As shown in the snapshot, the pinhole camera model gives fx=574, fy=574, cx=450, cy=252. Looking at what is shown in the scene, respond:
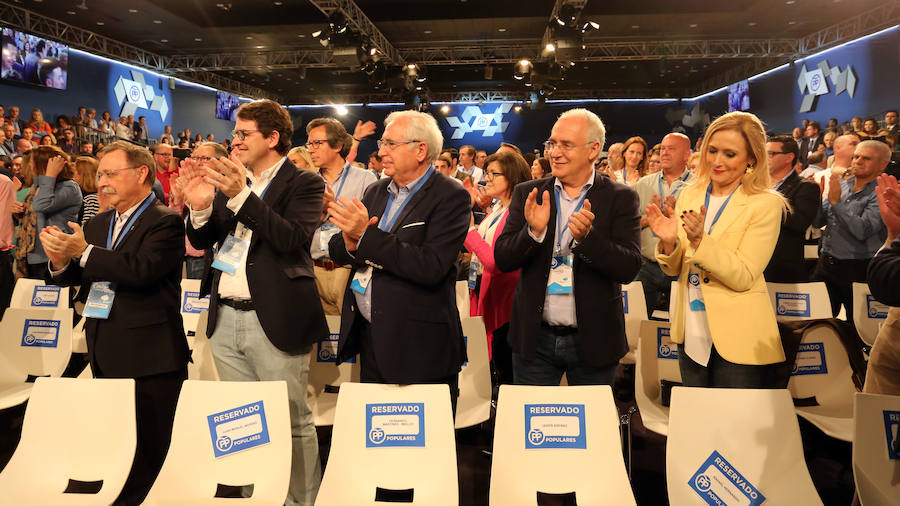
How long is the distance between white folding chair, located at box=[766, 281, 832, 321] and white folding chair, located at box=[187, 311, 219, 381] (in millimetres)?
2979

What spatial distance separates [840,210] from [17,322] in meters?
5.01

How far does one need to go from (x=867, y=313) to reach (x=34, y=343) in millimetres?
4659

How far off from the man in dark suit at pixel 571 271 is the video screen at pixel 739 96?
1496 centimetres

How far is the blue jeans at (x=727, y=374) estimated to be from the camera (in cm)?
196

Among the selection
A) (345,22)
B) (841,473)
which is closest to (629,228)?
(841,473)

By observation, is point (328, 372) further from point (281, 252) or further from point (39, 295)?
point (39, 295)

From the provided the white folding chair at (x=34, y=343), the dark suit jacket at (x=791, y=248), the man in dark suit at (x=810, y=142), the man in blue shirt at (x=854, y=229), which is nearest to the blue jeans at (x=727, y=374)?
the dark suit jacket at (x=791, y=248)

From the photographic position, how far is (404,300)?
1.99m

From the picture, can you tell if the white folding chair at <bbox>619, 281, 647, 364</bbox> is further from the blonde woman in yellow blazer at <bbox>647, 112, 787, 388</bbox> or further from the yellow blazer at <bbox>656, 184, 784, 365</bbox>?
the yellow blazer at <bbox>656, 184, 784, 365</bbox>

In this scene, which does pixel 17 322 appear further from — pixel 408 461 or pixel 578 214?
pixel 578 214

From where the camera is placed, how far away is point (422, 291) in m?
2.01

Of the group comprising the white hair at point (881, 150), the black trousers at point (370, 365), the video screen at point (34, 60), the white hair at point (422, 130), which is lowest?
the black trousers at point (370, 365)

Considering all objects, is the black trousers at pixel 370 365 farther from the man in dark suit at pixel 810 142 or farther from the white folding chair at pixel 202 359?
the man in dark suit at pixel 810 142

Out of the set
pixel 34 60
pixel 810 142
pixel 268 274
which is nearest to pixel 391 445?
pixel 268 274
